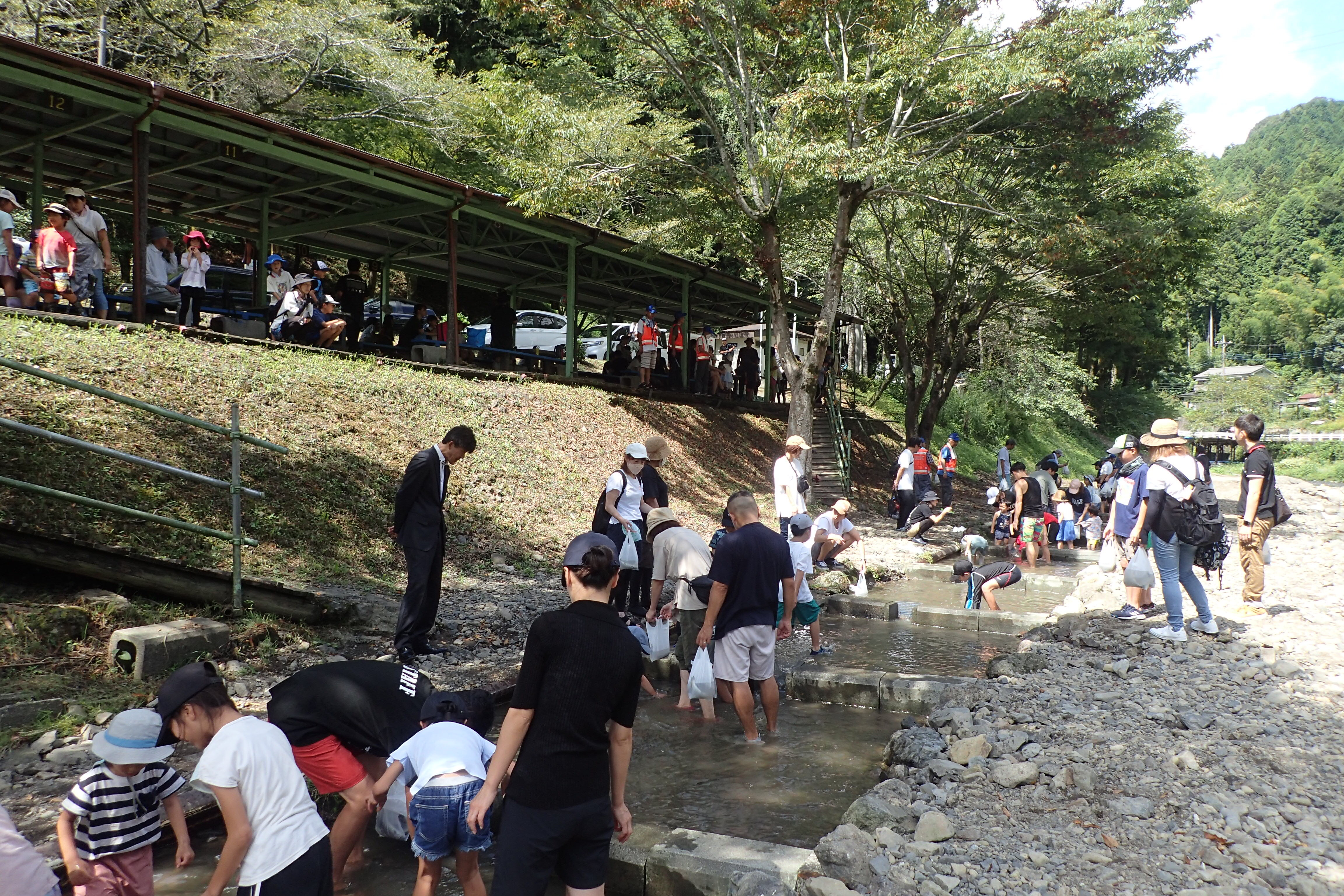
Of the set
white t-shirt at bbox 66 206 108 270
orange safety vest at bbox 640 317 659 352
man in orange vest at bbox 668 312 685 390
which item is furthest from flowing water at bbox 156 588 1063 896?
man in orange vest at bbox 668 312 685 390

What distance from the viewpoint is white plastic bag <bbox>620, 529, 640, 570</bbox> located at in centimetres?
734

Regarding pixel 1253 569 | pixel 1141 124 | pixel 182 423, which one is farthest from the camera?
pixel 1141 124

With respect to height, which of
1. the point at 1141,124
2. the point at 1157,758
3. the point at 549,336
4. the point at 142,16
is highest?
the point at 142,16

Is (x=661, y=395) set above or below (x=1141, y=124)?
below

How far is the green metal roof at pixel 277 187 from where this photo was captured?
401 inches

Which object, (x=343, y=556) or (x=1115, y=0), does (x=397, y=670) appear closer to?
(x=343, y=556)

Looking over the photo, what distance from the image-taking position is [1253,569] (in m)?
7.90

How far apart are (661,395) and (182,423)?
11.0 m

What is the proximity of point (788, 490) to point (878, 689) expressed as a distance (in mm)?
3513

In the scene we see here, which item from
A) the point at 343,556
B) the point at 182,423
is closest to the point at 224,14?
the point at 182,423

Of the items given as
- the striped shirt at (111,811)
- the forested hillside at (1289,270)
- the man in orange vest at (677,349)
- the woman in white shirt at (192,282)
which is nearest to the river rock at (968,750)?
the striped shirt at (111,811)

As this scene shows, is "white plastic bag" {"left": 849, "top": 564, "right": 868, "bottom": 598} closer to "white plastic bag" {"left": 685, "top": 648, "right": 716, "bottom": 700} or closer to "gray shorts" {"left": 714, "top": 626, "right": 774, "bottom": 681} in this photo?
"white plastic bag" {"left": 685, "top": 648, "right": 716, "bottom": 700}

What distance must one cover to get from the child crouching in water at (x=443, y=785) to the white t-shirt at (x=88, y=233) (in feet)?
31.6

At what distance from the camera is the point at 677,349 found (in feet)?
66.5
